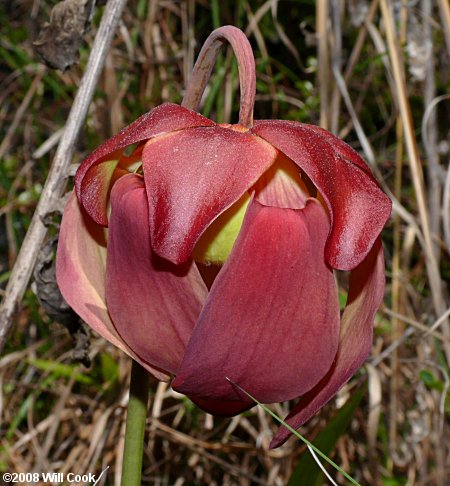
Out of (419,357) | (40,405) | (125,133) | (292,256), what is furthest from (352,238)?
(40,405)

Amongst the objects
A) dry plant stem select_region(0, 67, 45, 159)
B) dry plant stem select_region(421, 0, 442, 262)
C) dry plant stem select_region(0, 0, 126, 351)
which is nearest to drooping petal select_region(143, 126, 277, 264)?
dry plant stem select_region(0, 0, 126, 351)

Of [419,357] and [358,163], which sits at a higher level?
[358,163]

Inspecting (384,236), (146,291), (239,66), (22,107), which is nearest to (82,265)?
(146,291)

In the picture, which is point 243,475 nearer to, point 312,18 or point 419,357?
point 419,357

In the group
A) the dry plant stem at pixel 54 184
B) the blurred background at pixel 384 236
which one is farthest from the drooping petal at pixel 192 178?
the blurred background at pixel 384 236

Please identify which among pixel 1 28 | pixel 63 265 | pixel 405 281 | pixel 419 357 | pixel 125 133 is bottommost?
pixel 419 357

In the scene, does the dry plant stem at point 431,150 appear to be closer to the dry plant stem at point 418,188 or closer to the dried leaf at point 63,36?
the dry plant stem at point 418,188

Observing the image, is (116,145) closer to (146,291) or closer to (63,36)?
(146,291)

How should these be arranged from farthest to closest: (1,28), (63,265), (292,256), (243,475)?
(1,28), (243,475), (63,265), (292,256)
